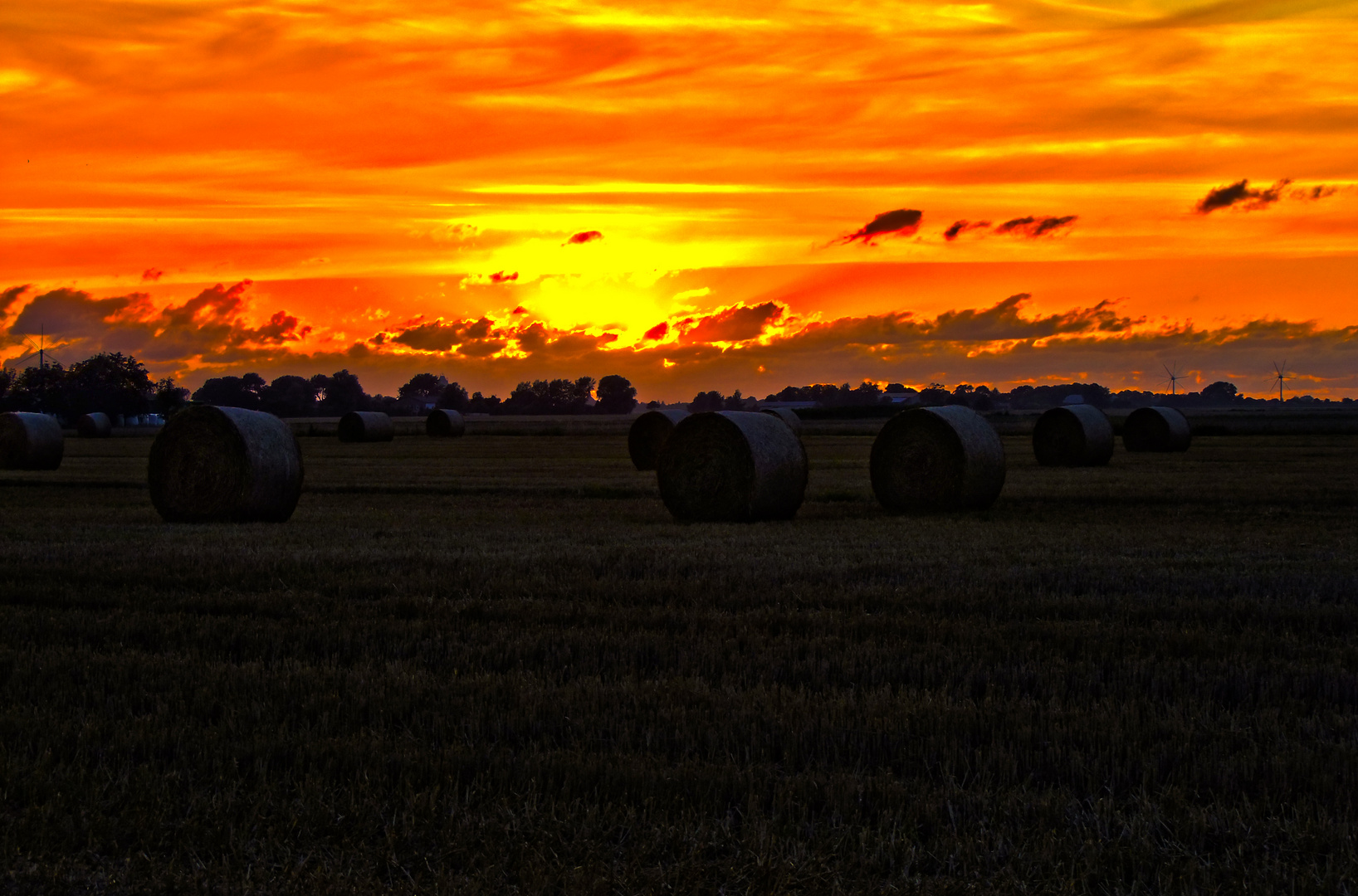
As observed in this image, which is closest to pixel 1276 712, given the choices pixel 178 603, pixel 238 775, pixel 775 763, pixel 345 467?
pixel 775 763

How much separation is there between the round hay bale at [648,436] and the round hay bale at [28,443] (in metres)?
17.9

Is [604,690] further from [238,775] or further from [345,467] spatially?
[345,467]

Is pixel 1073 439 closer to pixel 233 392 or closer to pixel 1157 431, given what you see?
pixel 1157 431

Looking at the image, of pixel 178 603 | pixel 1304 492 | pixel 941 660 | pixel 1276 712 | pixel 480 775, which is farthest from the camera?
pixel 1304 492

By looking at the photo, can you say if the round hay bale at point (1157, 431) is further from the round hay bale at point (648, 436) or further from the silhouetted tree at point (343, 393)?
the silhouetted tree at point (343, 393)

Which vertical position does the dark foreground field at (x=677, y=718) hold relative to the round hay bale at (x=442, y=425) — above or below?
below

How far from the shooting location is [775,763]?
20.9ft

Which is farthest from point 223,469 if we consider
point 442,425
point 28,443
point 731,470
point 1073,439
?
point 442,425

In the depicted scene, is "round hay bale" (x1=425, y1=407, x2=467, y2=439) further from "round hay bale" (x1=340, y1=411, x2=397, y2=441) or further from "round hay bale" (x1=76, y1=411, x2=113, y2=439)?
"round hay bale" (x1=76, y1=411, x2=113, y2=439)

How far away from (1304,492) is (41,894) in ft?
80.5

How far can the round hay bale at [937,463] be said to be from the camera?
22.6 metres

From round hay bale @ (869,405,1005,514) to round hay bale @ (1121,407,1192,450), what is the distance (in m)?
22.7

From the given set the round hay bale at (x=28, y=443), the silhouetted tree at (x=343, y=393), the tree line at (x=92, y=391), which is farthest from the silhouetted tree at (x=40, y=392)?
the round hay bale at (x=28, y=443)

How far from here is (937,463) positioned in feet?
75.4
